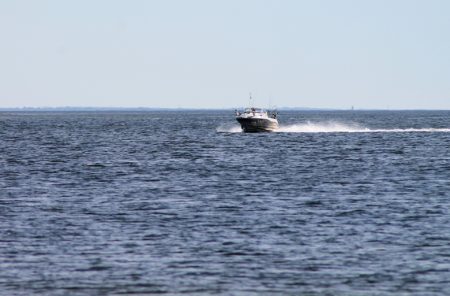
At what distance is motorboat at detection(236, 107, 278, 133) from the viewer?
451 feet

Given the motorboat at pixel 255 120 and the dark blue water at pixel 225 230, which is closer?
the dark blue water at pixel 225 230

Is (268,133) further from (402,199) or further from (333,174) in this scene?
(402,199)

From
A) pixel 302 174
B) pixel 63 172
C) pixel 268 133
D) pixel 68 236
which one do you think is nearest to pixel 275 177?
pixel 302 174

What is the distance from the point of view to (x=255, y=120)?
138m

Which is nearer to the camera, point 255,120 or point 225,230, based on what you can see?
point 225,230

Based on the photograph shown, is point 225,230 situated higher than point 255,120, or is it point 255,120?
point 225,230

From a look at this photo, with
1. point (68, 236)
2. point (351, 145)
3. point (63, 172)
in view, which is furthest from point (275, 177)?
point (351, 145)

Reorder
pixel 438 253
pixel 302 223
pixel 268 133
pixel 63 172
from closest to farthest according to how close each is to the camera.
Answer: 1. pixel 438 253
2. pixel 302 223
3. pixel 63 172
4. pixel 268 133

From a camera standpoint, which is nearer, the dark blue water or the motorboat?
the dark blue water

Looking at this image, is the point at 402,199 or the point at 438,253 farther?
the point at 402,199

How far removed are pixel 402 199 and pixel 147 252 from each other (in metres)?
21.0

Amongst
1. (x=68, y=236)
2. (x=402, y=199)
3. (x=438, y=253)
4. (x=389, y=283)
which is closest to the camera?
(x=389, y=283)

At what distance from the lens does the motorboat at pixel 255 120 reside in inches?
5408

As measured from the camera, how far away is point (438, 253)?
114 feet
